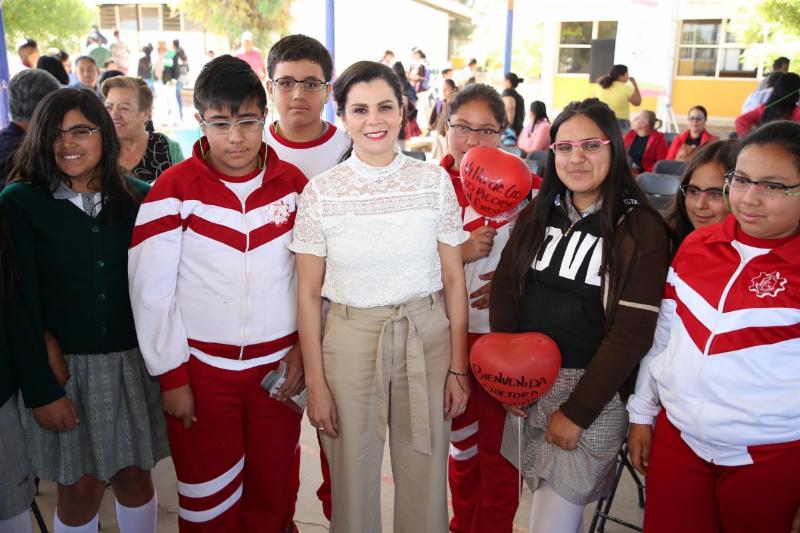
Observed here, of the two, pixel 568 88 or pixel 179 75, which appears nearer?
pixel 179 75

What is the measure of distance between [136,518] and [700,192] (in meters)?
2.08

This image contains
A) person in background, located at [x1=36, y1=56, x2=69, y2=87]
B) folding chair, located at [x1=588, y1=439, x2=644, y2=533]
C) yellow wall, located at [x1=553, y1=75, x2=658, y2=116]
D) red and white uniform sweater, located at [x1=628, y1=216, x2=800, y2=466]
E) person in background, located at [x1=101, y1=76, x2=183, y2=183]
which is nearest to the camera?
red and white uniform sweater, located at [x1=628, y1=216, x2=800, y2=466]

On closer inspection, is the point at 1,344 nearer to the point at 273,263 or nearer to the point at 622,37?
the point at 273,263

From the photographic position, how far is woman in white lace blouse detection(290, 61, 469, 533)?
1784 millimetres

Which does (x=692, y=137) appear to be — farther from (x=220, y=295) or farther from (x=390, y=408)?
(x=220, y=295)

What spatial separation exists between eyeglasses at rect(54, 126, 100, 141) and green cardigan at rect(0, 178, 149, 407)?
172 millimetres

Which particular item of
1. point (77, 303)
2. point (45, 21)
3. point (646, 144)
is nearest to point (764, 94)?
point (646, 144)

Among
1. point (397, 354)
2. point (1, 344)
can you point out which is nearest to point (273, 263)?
point (397, 354)

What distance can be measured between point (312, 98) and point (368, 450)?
1343mm

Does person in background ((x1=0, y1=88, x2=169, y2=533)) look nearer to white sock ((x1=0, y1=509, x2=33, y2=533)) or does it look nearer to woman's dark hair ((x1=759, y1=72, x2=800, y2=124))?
white sock ((x1=0, y1=509, x2=33, y2=533))

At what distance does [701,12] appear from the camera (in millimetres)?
16922

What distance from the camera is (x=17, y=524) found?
1818mm

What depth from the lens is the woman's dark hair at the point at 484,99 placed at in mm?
2213

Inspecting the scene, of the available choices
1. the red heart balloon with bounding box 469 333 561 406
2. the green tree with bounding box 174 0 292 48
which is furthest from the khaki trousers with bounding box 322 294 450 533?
the green tree with bounding box 174 0 292 48
